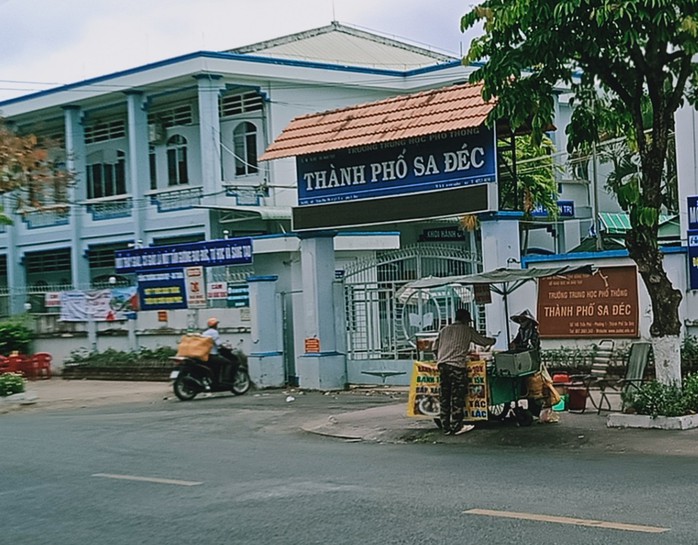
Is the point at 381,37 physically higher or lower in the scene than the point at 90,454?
higher

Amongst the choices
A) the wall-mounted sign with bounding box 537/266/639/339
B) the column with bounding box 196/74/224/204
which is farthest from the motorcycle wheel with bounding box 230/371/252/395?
the column with bounding box 196/74/224/204

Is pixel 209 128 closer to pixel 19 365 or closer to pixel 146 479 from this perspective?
pixel 19 365

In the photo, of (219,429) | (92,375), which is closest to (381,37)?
(92,375)

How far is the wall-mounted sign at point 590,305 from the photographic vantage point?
1830 centimetres

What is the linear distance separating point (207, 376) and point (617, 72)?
10658mm

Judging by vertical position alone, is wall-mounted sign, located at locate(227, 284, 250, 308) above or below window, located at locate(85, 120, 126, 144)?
below

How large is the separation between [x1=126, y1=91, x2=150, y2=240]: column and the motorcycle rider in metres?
14.4

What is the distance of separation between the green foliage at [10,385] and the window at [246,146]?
13.8 m

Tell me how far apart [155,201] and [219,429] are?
19752 mm

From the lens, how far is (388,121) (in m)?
19.9

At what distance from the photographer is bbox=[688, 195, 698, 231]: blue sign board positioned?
17953 millimetres

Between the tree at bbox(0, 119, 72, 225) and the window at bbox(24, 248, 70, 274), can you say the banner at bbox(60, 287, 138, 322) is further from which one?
the window at bbox(24, 248, 70, 274)

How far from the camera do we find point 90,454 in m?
13.9

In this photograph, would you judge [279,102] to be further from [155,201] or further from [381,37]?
[381,37]
